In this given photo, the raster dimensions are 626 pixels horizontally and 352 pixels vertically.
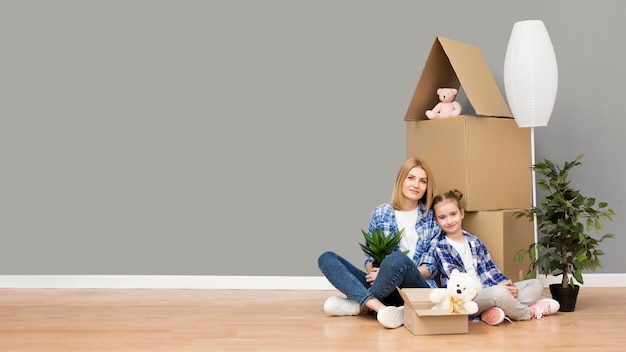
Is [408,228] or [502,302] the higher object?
[408,228]

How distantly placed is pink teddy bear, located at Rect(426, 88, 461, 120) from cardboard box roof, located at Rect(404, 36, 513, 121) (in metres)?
0.08

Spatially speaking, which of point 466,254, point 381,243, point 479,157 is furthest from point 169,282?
point 479,157

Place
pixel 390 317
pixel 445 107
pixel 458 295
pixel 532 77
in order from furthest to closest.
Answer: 1. pixel 445 107
2. pixel 532 77
3. pixel 390 317
4. pixel 458 295

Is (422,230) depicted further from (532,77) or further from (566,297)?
(532,77)

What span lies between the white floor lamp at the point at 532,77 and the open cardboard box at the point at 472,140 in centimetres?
12

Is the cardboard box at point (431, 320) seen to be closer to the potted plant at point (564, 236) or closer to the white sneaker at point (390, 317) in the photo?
the white sneaker at point (390, 317)

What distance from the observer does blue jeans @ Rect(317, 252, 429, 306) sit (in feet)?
8.93

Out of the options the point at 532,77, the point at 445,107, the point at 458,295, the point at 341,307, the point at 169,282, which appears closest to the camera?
the point at 458,295

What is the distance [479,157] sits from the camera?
3.04 m

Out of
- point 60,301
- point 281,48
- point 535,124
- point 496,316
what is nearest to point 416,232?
point 496,316

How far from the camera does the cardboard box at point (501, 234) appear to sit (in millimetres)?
3004

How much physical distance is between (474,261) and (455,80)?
3.05 feet

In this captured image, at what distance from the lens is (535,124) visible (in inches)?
122

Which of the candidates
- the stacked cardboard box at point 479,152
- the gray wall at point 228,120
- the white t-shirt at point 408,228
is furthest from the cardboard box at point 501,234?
the gray wall at point 228,120
